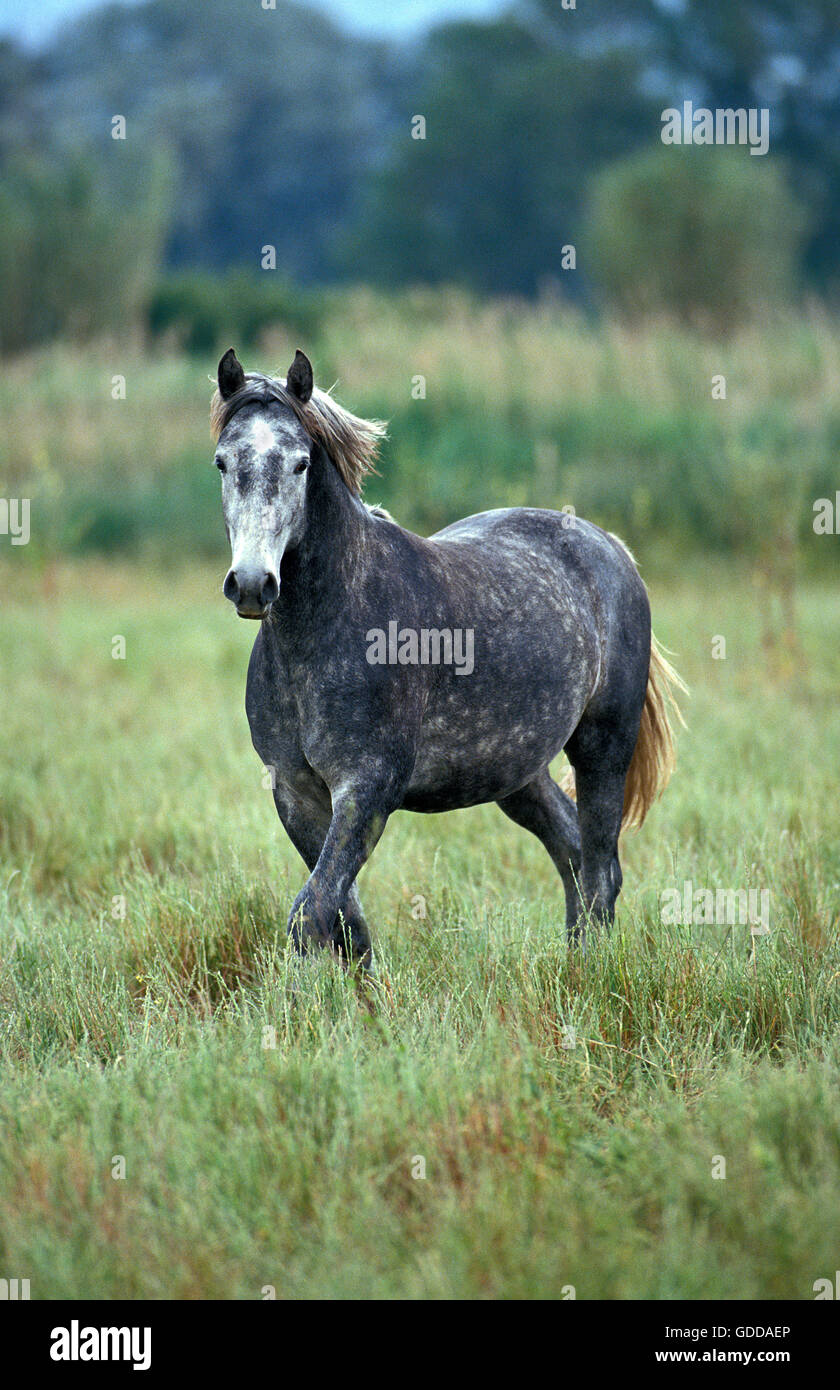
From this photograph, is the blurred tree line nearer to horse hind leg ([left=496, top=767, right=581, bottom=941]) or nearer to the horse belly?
horse hind leg ([left=496, top=767, right=581, bottom=941])

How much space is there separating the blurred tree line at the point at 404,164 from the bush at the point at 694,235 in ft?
0.23

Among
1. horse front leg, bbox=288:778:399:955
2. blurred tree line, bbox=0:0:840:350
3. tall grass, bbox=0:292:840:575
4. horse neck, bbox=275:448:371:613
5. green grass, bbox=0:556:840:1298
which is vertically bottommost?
green grass, bbox=0:556:840:1298

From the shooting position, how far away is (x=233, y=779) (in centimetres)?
683

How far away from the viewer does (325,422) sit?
139 inches

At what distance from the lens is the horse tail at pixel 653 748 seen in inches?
190

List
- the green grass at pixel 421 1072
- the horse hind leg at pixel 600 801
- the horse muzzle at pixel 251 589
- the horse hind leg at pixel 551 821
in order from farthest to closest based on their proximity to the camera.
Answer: the horse hind leg at pixel 551 821, the horse hind leg at pixel 600 801, the horse muzzle at pixel 251 589, the green grass at pixel 421 1072

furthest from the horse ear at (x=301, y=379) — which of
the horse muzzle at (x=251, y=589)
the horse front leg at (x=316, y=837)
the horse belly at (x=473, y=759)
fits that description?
the horse front leg at (x=316, y=837)

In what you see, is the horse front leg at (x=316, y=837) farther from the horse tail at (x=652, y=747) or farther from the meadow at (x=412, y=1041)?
the horse tail at (x=652, y=747)

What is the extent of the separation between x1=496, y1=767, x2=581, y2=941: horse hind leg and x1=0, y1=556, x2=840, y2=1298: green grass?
0.18 meters

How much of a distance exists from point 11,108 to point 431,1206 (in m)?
43.6

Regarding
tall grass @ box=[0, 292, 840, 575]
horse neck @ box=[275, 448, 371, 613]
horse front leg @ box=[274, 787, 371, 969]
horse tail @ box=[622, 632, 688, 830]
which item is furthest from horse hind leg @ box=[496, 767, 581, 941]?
tall grass @ box=[0, 292, 840, 575]

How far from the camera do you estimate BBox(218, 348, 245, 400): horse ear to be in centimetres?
341

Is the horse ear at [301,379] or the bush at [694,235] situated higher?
the bush at [694,235]

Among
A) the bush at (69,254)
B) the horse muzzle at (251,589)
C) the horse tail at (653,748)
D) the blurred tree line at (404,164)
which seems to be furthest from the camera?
the blurred tree line at (404,164)
